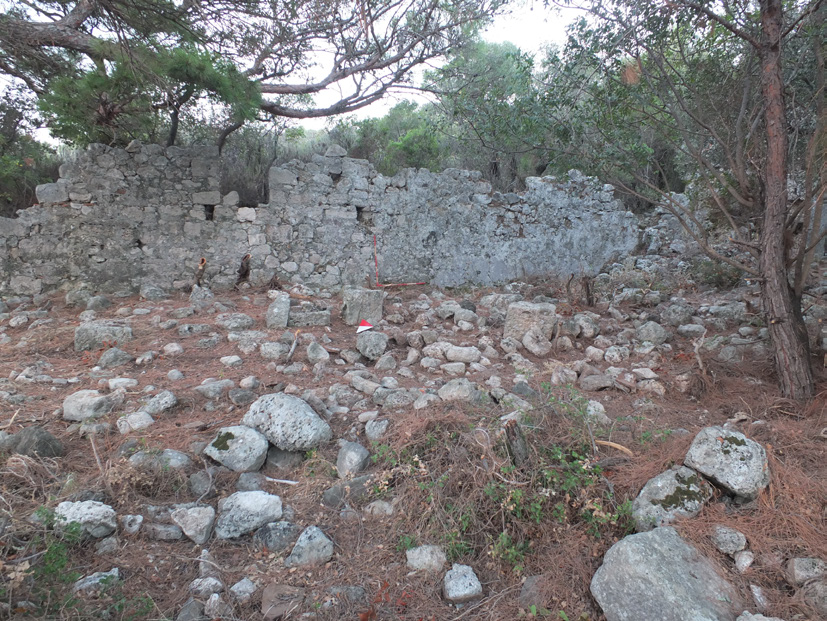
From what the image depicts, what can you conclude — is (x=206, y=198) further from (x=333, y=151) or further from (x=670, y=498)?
(x=670, y=498)

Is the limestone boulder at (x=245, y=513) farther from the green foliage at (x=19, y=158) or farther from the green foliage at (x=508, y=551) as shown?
the green foliage at (x=19, y=158)

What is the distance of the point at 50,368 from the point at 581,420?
4.09 meters

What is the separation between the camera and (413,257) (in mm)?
7840

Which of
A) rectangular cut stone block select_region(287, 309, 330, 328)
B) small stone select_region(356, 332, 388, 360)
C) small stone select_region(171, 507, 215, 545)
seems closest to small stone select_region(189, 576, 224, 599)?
small stone select_region(171, 507, 215, 545)

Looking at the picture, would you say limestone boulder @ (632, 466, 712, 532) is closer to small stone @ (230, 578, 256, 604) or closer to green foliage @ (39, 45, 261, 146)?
small stone @ (230, 578, 256, 604)

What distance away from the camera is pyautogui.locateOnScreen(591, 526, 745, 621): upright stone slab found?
6.21 feet

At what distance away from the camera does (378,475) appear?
2.79 m

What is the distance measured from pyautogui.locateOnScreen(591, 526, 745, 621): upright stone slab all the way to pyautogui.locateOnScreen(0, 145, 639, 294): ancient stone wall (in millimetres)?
5845

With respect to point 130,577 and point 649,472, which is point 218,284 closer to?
point 130,577

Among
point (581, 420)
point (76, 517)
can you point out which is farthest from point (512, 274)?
point (76, 517)

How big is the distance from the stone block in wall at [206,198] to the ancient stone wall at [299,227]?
0.01m

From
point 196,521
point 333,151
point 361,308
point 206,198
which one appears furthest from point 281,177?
point 196,521

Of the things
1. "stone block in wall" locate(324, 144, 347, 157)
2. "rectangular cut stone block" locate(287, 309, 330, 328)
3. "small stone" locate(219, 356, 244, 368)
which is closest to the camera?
"small stone" locate(219, 356, 244, 368)

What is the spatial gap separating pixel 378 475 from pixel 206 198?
522cm
